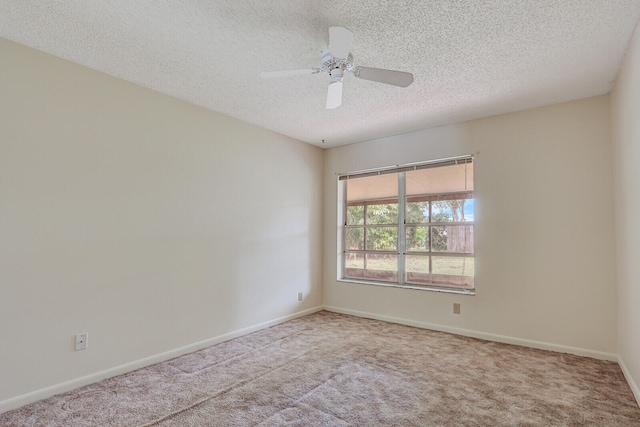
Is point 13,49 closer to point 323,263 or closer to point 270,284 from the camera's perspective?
point 270,284

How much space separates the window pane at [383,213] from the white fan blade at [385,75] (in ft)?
8.03

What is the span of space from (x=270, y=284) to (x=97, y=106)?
2513mm

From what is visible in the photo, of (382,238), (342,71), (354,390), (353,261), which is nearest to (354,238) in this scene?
(353,261)

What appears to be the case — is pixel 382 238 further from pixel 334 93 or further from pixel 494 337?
pixel 334 93

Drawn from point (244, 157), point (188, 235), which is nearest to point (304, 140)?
point (244, 157)

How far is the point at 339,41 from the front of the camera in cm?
194

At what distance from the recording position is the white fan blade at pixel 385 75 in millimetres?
2131

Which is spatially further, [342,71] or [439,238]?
[439,238]

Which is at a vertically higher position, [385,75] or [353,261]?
[385,75]

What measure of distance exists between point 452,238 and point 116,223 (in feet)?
11.2

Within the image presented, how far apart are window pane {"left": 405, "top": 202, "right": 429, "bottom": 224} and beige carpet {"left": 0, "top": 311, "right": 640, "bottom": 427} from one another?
1482mm

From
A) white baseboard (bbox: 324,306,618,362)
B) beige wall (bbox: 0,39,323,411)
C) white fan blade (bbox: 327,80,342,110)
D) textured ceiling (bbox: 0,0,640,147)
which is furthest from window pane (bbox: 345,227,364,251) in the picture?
white fan blade (bbox: 327,80,342,110)

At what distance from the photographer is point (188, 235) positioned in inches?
130

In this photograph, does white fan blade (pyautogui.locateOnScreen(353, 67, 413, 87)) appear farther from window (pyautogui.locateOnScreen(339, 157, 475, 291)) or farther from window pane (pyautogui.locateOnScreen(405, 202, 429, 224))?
window pane (pyautogui.locateOnScreen(405, 202, 429, 224))
